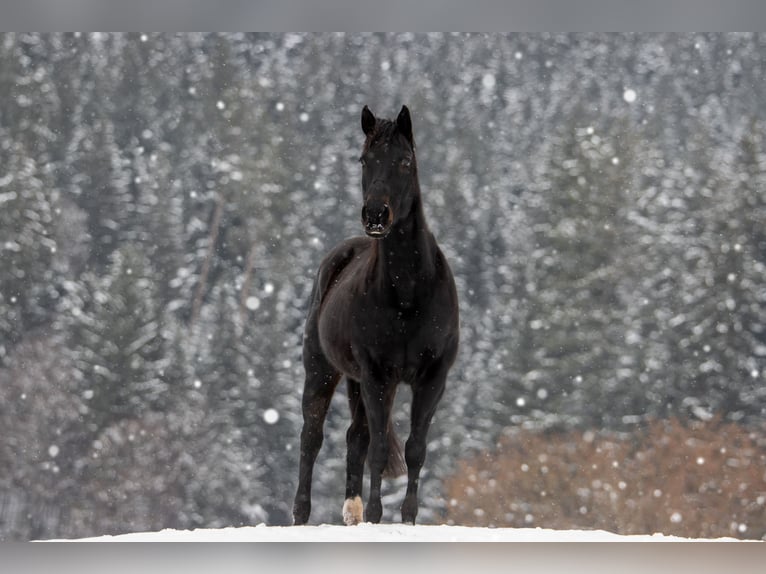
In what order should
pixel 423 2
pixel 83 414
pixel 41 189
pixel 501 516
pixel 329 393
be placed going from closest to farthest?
pixel 423 2, pixel 329 393, pixel 501 516, pixel 83 414, pixel 41 189

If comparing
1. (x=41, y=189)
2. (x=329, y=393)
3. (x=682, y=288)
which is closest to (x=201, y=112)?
(x=41, y=189)

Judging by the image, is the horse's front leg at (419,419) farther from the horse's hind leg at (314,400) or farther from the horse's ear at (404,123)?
the horse's hind leg at (314,400)

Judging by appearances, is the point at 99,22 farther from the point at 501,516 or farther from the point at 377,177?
the point at 501,516

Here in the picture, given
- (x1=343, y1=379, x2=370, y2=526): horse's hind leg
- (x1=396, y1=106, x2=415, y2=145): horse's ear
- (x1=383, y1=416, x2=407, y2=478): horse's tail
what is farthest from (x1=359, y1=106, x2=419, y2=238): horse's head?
(x1=343, y1=379, x2=370, y2=526): horse's hind leg

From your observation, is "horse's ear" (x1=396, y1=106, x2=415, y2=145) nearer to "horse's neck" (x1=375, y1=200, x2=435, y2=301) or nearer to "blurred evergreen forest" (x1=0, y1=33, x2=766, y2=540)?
"horse's neck" (x1=375, y1=200, x2=435, y2=301)

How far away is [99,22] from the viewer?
8.53 m

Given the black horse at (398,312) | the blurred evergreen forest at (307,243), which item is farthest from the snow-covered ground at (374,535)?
the blurred evergreen forest at (307,243)

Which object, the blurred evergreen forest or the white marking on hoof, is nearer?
the white marking on hoof

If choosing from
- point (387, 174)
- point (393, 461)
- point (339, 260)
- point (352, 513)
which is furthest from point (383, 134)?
point (352, 513)

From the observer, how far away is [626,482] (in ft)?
101

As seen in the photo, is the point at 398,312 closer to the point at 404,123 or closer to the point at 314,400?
the point at 404,123

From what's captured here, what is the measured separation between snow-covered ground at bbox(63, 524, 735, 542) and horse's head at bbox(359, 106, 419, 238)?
1.66m

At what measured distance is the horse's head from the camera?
7074 millimetres

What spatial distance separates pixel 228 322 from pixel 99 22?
29.1 meters
